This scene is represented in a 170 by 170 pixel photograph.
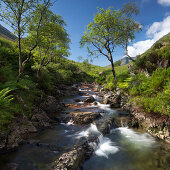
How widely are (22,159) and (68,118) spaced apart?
459 cm

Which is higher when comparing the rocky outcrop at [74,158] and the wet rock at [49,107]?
the wet rock at [49,107]

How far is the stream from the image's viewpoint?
4328 mm

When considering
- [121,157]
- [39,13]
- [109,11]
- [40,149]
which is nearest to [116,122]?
[121,157]

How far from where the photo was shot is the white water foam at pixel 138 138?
5875mm

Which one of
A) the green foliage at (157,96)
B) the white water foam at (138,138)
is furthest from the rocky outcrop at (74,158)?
the green foliage at (157,96)

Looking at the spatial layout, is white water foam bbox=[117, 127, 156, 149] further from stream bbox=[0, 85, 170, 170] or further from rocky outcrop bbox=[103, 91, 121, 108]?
rocky outcrop bbox=[103, 91, 121, 108]

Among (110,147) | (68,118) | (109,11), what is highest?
(109,11)

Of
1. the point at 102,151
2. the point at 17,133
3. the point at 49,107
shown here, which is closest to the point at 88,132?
the point at 102,151

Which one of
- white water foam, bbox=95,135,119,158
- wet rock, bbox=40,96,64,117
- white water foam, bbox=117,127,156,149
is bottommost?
white water foam, bbox=95,135,119,158

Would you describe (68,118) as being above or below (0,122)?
below

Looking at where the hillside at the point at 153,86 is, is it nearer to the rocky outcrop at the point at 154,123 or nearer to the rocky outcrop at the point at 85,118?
the rocky outcrop at the point at 154,123

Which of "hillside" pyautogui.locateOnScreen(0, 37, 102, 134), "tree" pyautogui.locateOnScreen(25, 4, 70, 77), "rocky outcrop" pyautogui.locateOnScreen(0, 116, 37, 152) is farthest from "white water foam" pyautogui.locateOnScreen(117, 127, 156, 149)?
"tree" pyautogui.locateOnScreen(25, 4, 70, 77)

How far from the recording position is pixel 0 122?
14.8ft

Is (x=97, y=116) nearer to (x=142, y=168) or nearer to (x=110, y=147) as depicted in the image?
(x=110, y=147)
